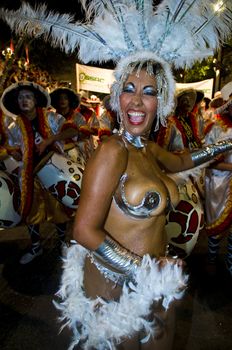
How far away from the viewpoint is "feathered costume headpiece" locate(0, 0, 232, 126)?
5.02 feet

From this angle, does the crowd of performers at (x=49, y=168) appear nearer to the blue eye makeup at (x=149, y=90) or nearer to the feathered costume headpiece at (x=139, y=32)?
the feathered costume headpiece at (x=139, y=32)

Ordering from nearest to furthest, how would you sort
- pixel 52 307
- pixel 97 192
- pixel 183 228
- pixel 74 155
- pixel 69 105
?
pixel 97 192 → pixel 183 228 → pixel 52 307 → pixel 74 155 → pixel 69 105

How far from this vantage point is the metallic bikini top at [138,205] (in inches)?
56.9

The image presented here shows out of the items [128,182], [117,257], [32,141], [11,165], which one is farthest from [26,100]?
[117,257]

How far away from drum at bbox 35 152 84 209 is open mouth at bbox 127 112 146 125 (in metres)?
2.12

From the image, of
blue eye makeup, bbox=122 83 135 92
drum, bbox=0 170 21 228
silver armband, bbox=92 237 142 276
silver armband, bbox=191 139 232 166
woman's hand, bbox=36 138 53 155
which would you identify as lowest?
drum, bbox=0 170 21 228

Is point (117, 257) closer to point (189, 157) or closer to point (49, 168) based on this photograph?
point (189, 157)

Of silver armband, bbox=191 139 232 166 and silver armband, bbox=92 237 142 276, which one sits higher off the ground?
silver armband, bbox=191 139 232 166

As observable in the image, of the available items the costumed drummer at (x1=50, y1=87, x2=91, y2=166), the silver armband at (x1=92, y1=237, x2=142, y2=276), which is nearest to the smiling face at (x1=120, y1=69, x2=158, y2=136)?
the silver armband at (x1=92, y1=237, x2=142, y2=276)

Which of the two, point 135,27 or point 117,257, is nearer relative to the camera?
point 117,257

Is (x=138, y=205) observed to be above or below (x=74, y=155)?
above

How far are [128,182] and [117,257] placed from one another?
339mm

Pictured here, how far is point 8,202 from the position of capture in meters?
3.27

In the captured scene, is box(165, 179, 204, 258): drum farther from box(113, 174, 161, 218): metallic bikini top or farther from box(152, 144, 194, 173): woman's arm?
box(113, 174, 161, 218): metallic bikini top
